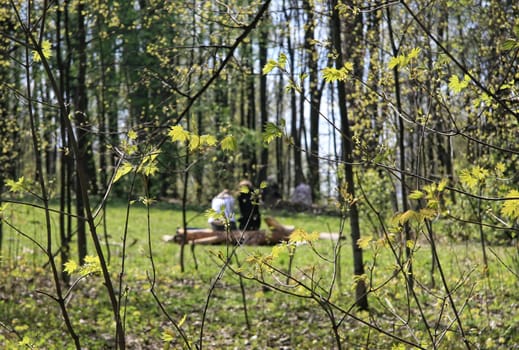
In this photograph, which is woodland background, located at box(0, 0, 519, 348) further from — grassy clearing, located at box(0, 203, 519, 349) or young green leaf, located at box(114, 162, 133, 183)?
grassy clearing, located at box(0, 203, 519, 349)

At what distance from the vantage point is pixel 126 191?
81.6 ft

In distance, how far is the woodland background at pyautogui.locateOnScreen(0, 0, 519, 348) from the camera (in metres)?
2.71

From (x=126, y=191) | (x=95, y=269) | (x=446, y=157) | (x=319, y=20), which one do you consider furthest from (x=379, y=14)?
(x=126, y=191)

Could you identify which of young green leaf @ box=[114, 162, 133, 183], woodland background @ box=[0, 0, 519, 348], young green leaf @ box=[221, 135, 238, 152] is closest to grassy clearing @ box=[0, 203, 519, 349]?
woodland background @ box=[0, 0, 519, 348]

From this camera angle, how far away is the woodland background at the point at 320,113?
8.91 feet

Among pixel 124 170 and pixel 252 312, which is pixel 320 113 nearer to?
pixel 124 170

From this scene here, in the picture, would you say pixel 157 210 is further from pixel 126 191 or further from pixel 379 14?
pixel 379 14

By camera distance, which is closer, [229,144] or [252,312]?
[229,144]

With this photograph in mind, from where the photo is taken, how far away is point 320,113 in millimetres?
2611

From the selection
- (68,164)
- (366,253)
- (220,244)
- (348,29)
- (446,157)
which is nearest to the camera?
(68,164)

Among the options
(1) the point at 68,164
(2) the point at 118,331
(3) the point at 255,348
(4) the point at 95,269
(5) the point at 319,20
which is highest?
(5) the point at 319,20

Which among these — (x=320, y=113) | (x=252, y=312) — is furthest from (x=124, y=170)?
(x=252, y=312)

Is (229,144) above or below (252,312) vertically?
above

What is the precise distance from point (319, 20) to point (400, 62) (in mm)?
5358
